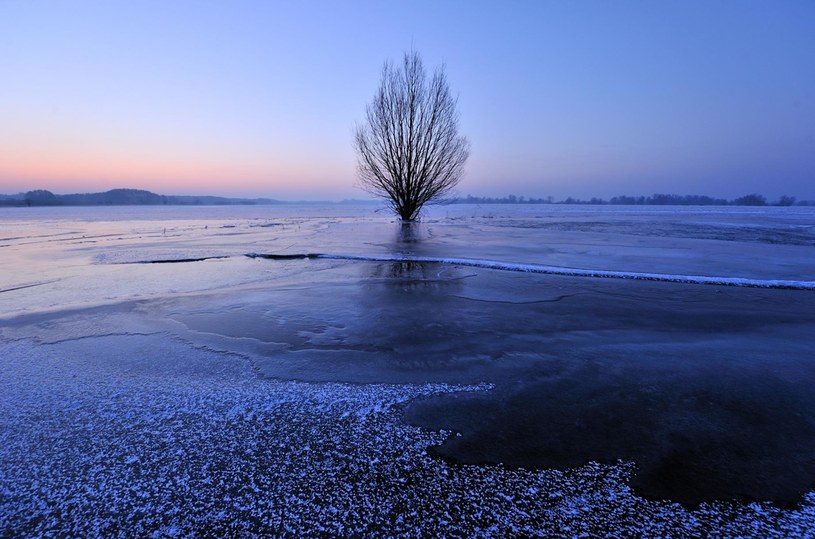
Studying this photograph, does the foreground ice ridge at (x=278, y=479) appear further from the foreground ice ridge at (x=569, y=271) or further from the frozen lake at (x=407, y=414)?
the foreground ice ridge at (x=569, y=271)

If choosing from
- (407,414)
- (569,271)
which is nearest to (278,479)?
(407,414)

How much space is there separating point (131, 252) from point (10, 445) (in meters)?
10.5

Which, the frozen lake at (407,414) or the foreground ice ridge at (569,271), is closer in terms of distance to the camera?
the frozen lake at (407,414)

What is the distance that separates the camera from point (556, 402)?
108 inches

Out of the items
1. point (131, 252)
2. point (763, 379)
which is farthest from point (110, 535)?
point (131, 252)

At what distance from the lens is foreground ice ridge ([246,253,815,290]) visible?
22.1ft

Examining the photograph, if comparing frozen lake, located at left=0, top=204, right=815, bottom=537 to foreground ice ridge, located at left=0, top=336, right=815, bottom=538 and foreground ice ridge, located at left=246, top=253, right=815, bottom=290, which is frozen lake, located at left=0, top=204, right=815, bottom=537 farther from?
foreground ice ridge, located at left=246, top=253, right=815, bottom=290

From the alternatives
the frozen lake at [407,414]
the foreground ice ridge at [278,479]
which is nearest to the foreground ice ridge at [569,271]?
the frozen lake at [407,414]

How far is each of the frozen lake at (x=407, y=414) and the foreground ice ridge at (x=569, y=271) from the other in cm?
103

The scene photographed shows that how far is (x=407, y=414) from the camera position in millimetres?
2605

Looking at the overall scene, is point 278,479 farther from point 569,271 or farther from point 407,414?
point 569,271

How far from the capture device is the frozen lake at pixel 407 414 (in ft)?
5.80

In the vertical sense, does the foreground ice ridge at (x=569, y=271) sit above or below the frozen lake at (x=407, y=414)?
above

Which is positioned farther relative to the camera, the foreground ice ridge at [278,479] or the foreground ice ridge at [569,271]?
the foreground ice ridge at [569,271]
